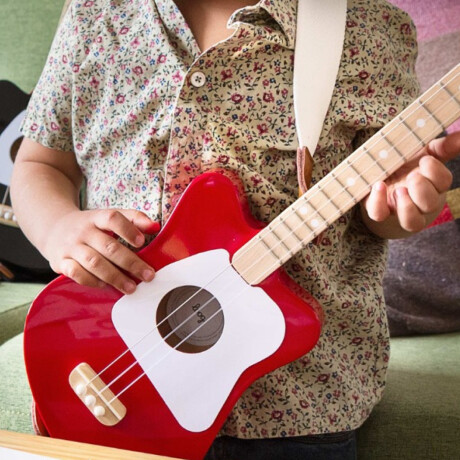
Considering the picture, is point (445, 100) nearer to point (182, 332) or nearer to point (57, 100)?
point (182, 332)

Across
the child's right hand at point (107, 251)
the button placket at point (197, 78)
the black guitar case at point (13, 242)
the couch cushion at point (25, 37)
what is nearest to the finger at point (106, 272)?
the child's right hand at point (107, 251)

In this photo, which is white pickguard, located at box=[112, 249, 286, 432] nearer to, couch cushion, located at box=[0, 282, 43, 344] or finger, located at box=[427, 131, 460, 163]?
finger, located at box=[427, 131, 460, 163]

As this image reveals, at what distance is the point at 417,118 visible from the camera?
0.65m

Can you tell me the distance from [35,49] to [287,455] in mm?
1183

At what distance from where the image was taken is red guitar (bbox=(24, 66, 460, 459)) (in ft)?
2.35

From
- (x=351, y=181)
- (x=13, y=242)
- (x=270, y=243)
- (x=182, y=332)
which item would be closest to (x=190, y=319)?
(x=182, y=332)

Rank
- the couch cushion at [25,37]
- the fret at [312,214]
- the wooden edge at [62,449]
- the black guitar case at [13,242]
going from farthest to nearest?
the couch cushion at [25,37] → the black guitar case at [13,242] → the fret at [312,214] → the wooden edge at [62,449]

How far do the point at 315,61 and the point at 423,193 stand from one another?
0.23m

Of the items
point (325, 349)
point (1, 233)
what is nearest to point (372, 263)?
point (325, 349)

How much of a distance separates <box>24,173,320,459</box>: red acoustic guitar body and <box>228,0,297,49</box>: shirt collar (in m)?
0.20

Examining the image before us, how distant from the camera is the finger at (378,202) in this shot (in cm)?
66

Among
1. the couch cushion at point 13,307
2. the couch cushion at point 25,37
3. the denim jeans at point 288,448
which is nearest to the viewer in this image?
the denim jeans at point 288,448

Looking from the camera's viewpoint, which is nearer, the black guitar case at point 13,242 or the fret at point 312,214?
the fret at point 312,214

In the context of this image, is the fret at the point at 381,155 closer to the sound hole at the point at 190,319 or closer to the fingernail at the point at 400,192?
the fingernail at the point at 400,192
